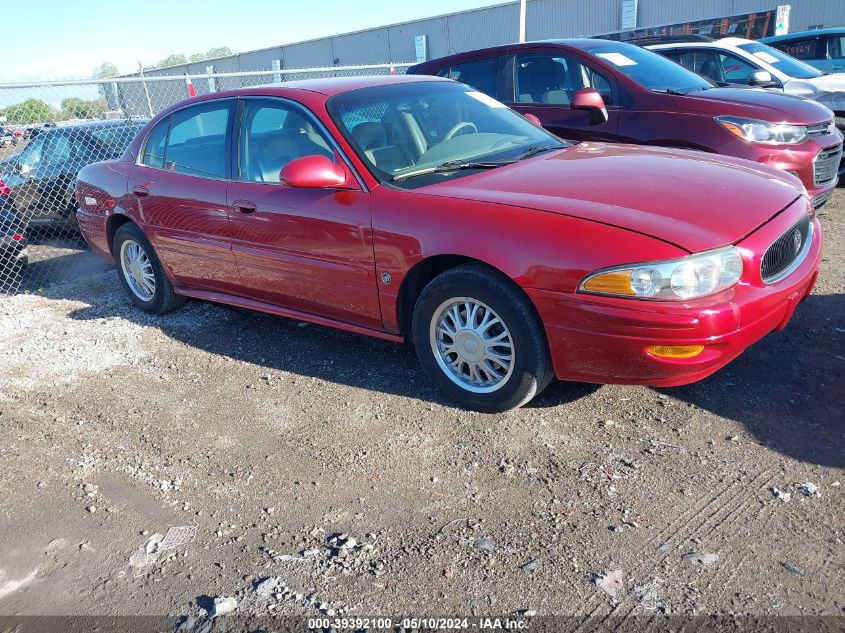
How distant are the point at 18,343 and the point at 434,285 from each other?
12.2ft

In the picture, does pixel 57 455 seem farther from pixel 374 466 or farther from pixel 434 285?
pixel 434 285

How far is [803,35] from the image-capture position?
1130cm

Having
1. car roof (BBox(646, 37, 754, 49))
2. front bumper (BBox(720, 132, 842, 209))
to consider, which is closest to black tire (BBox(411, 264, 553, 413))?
front bumper (BBox(720, 132, 842, 209))

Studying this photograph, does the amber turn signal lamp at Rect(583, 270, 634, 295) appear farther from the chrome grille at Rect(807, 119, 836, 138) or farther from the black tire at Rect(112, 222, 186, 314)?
the chrome grille at Rect(807, 119, 836, 138)

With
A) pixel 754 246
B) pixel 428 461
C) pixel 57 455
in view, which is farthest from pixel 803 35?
pixel 57 455

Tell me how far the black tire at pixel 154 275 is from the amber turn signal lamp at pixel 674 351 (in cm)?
392

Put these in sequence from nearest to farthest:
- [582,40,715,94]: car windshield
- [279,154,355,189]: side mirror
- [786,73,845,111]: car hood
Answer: [279,154,355,189]: side mirror, [582,40,715,94]: car windshield, [786,73,845,111]: car hood

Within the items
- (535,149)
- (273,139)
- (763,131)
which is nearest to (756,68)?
(763,131)

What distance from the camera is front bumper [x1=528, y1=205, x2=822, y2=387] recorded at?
10.2 ft

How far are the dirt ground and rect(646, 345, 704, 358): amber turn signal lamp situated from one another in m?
0.46

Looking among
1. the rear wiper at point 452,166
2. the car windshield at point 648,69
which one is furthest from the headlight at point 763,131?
the rear wiper at point 452,166

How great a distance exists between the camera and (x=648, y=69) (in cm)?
670

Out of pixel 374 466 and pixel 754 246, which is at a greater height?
pixel 754 246

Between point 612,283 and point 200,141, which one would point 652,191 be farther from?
point 200,141
